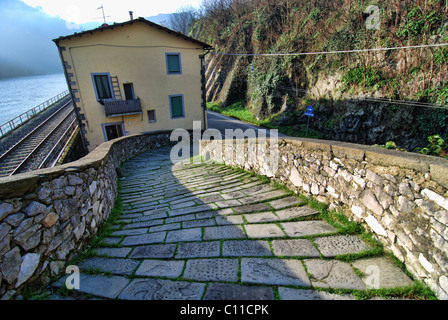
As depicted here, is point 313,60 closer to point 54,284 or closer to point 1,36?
point 54,284

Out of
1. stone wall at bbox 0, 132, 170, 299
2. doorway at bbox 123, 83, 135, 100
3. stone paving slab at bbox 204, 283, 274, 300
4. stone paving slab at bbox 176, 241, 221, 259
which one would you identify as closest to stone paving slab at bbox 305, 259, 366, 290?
stone paving slab at bbox 204, 283, 274, 300

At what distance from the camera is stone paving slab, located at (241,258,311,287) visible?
2.18 metres

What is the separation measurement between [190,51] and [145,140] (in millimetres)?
6795

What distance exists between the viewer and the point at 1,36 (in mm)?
158125

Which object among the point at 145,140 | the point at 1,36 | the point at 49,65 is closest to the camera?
the point at 145,140

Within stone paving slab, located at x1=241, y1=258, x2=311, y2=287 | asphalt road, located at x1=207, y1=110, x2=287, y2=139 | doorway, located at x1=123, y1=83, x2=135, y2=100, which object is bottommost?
asphalt road, located at x1=207, y1=110, x2=287, y2=139

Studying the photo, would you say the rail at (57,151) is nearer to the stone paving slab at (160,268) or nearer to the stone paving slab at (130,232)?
the stone paving slab at (130,232)

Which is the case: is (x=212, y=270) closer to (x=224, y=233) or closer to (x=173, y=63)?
(x=224, y=233)

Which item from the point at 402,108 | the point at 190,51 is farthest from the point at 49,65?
the point at 402,108

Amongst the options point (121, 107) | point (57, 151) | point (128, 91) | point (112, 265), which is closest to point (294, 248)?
point (112, 265)

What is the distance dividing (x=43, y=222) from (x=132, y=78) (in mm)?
13757

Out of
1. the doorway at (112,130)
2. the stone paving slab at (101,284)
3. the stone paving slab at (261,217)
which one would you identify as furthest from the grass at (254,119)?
the stone paving slab at (101,284)

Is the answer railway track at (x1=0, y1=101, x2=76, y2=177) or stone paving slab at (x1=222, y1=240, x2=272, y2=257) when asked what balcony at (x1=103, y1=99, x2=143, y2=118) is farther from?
stone paving slab at (x1=222, y1=240, x2=272, y2=257)

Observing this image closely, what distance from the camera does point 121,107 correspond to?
13750 mm
